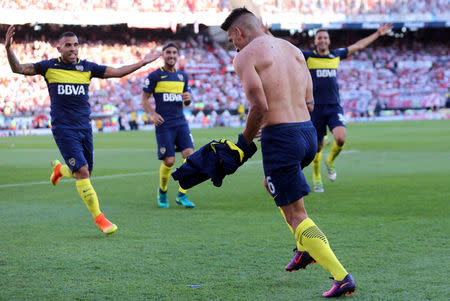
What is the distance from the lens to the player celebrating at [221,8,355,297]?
14.3 feet

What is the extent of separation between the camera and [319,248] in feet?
14.6

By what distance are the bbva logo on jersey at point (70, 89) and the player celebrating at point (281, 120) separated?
11.3 ft

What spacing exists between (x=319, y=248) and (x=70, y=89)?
426cm

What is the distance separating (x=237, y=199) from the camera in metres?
9.95

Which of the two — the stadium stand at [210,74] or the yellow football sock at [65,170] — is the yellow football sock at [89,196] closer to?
the yellow football sock at [65,170]

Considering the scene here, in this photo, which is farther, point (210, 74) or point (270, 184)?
point (210, 74)

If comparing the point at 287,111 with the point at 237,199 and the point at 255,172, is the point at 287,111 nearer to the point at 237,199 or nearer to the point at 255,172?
the point at 237,199

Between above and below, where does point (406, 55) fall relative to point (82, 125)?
below

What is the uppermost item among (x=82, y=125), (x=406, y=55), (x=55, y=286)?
(x=82, y=125)

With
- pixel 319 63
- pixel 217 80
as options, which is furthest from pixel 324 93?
pixel 217 80

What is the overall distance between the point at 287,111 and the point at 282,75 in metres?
0.25

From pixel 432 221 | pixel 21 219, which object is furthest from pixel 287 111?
pixel 21 219

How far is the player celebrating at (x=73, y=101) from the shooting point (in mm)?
7453

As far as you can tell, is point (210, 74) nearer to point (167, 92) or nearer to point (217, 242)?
point (167, 92)
